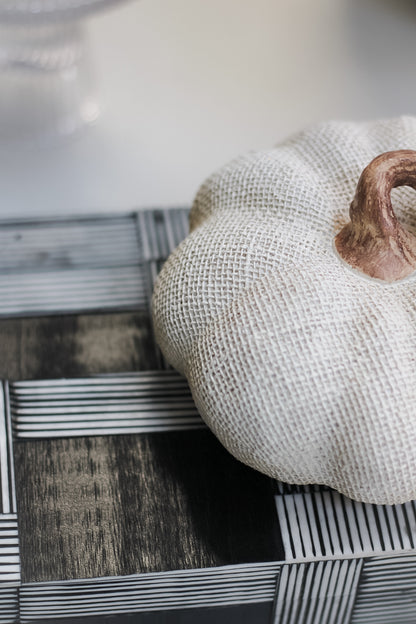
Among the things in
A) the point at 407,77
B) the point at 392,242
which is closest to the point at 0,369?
the point at 392,242

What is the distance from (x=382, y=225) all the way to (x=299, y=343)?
134 millimetres

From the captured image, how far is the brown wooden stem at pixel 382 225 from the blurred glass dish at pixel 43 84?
0.73 meters

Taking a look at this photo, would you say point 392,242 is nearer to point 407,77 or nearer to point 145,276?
point 145,276

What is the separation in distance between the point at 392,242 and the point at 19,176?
702 mm

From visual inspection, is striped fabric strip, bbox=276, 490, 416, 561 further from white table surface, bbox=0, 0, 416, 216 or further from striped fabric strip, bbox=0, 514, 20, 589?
white table surface, bbox=0, 0, 416, 216

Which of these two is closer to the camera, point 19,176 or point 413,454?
point 413,454

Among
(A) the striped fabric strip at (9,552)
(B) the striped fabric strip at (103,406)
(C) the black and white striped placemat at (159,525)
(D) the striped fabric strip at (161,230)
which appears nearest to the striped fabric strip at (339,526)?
(C) the black and white striped placemat at (159,525)

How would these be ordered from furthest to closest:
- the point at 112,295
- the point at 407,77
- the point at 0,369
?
the point at 407,77 < the point at 112,295 < the point at 0,369

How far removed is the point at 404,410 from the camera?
0.64 meters

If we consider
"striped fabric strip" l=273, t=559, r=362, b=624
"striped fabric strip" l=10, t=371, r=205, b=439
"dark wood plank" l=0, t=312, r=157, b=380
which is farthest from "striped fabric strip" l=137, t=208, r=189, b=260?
"striped fabric strip" l=273, t=559, r=362, b=624

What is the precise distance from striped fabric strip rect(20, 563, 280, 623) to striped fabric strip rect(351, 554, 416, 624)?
0.31ft

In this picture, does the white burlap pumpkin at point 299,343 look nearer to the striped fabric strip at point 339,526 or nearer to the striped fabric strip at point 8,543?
the striped fabric strip at point 339,526

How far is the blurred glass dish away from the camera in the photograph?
131cm

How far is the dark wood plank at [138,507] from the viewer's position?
736mm
